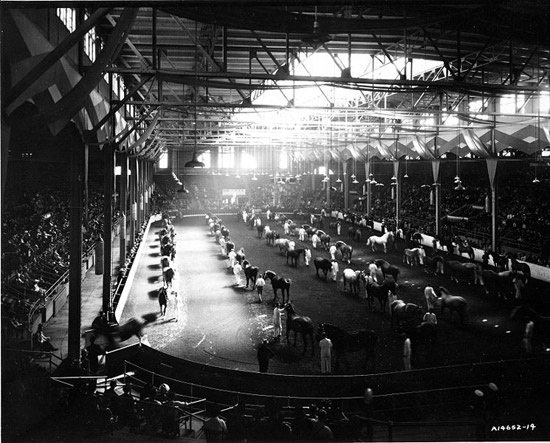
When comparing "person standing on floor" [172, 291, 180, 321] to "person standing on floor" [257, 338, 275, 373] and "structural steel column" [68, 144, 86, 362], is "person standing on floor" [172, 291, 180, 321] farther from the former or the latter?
"person standing on floor" [257, 338, 275, 373]

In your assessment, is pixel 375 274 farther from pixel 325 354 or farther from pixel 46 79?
pixel 46 79

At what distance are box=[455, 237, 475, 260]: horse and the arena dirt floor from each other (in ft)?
7.84

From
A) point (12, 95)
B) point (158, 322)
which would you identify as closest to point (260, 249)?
point (158, 322)

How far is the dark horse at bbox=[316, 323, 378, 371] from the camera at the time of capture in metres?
12.7

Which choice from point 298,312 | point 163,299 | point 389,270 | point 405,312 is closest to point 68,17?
point 163,299

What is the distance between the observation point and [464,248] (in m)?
24.6

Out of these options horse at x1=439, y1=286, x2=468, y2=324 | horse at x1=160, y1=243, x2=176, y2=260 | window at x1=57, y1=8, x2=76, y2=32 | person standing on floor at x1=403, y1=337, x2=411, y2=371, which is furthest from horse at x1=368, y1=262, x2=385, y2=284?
window at x1=57, y1=8, x2=76, y2=32

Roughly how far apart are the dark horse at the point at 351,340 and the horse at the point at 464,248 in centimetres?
1263

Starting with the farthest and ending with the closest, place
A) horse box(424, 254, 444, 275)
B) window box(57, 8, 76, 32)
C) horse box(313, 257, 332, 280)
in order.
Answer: horse box(424, 254, 444, 275) < horse box(313, 257, 332, 280) < window box(57, 8, 76, 32)

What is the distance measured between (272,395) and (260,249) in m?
18.2

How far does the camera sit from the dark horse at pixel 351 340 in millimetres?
12703

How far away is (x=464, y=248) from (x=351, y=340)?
1369 centimetres

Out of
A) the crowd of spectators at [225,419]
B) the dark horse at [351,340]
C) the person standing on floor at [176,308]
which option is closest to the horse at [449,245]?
the person standing on floor at [176,308]

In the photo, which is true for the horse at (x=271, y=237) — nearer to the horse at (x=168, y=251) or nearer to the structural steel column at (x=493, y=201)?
the horse at (x=168, y=251)
